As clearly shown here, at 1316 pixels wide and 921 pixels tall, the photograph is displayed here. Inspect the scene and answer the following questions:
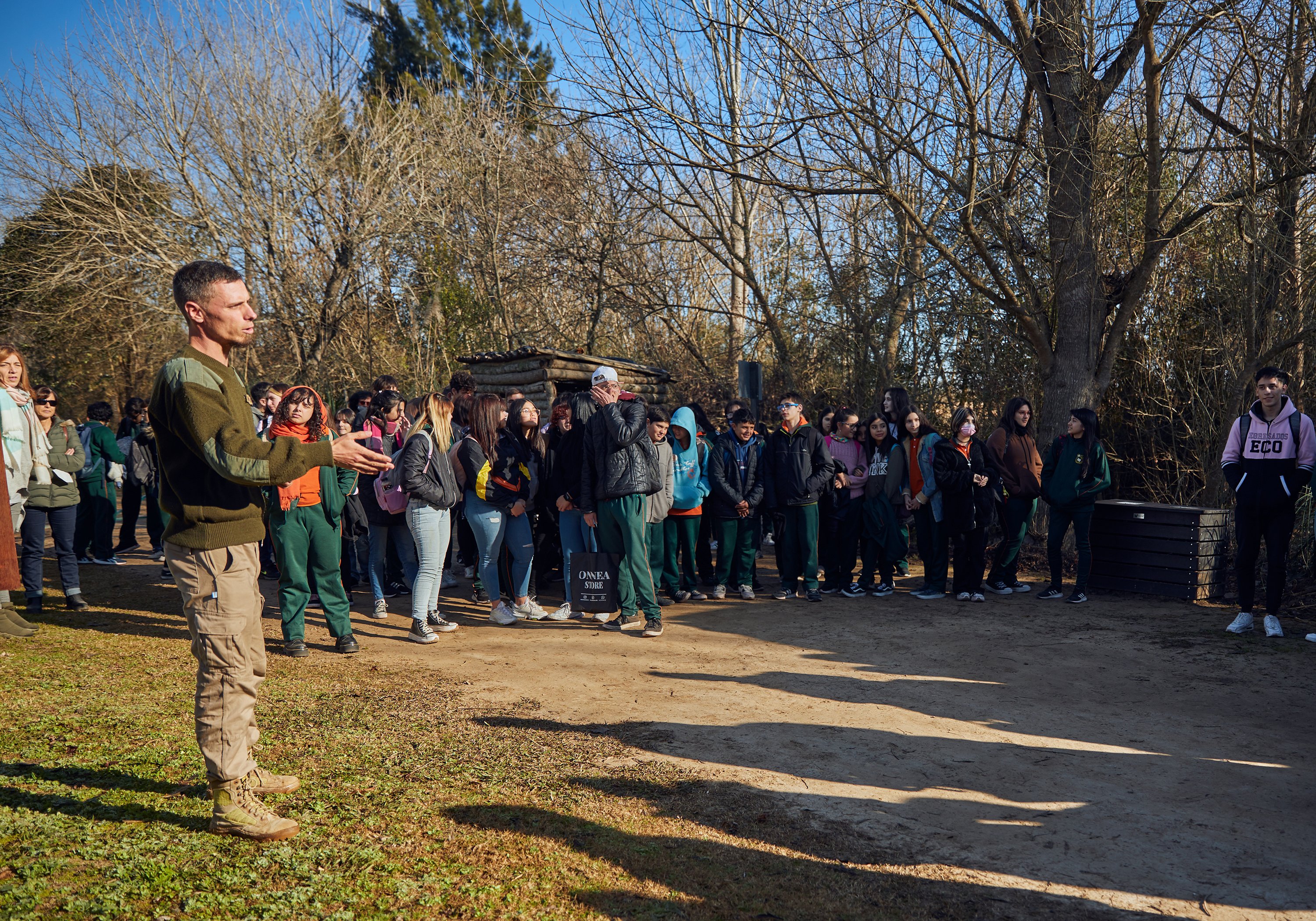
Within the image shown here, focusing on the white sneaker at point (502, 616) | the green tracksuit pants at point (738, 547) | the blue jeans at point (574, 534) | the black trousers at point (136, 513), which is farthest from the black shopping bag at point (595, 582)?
the black trousers at point (136, 513)

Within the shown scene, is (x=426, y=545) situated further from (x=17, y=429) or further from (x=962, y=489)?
(x=962, y=489)

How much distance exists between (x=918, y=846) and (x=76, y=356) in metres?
25.1

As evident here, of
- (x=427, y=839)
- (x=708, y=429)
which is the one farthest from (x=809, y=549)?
(x=427, y=839)

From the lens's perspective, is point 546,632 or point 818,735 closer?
point 818,735

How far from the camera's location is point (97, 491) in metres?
11.4

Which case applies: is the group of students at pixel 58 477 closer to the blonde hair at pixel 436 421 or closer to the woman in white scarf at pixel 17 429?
the woman in white scarf at pixel 17 429

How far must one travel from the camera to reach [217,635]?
3471 mm

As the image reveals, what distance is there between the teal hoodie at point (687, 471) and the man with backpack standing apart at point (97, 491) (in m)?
7.33

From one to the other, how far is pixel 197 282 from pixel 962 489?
24.7ft

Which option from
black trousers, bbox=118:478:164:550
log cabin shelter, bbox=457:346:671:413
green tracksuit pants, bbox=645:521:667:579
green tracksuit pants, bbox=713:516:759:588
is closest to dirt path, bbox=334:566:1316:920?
green tracksuit pants, bbox=645:521:667:579

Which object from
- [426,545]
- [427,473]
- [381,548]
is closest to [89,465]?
[381,548]

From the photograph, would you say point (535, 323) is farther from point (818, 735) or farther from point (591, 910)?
point (591, 910)

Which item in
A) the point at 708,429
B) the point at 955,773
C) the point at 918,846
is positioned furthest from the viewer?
the point at 708,429

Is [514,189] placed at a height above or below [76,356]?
above
